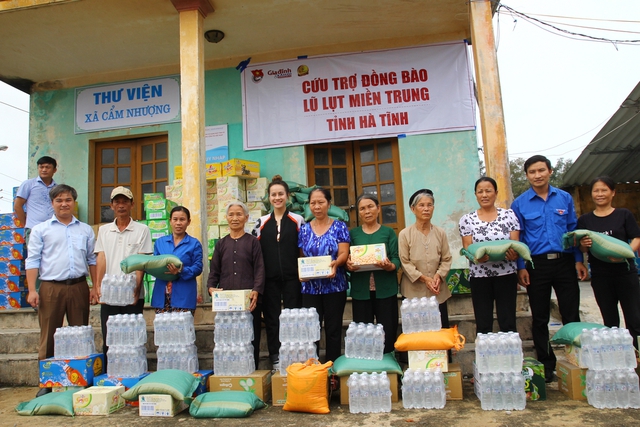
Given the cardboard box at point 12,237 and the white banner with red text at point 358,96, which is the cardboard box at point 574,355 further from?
the cardboard box at point 12,237

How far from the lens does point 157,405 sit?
375cm

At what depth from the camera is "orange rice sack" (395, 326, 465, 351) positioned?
3.75m

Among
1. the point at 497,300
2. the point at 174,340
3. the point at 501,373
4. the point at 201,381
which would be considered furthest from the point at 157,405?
the point at 497,300

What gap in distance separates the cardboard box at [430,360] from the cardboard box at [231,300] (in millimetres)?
1462

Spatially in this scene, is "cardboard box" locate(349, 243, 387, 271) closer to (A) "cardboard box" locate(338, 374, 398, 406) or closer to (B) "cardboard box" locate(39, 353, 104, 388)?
(A) "cardboard box" locate(338, 374, 398, 406)

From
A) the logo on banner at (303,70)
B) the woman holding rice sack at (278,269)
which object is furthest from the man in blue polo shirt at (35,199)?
the logo on banner at (303,70)

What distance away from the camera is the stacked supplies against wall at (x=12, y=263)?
255 inches

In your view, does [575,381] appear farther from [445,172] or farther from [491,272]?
[445,172]

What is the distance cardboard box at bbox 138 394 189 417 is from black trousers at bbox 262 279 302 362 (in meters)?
0.98

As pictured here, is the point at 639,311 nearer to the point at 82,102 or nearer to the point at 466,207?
the point at 466,207

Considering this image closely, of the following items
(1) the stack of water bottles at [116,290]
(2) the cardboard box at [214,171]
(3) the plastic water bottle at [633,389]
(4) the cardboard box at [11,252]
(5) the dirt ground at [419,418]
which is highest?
(2) the cardboard box at [214,171]

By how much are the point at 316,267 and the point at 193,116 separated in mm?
2826

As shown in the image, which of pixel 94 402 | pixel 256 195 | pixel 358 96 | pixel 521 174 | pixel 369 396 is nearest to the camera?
pixel 369 396

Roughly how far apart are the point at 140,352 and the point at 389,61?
18.0ft
